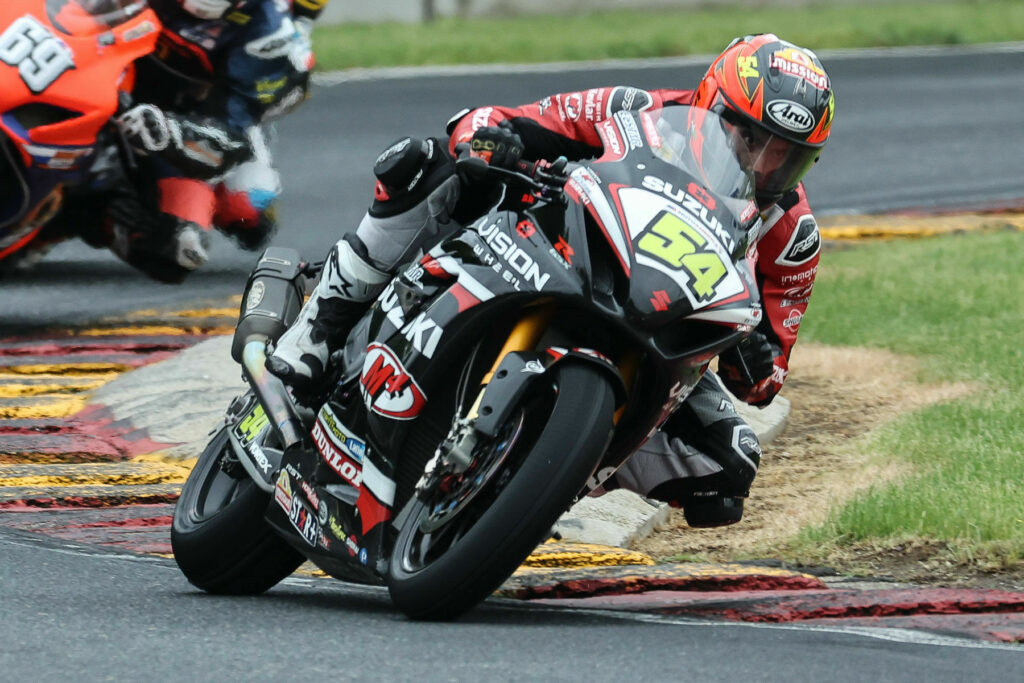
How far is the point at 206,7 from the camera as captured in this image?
8.73m

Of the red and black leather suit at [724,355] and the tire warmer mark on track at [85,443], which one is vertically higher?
the red and black leather suit at [724,355]

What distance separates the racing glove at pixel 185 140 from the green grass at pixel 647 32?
8207mm

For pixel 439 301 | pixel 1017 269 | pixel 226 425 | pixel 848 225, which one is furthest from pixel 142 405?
pixel 848 225

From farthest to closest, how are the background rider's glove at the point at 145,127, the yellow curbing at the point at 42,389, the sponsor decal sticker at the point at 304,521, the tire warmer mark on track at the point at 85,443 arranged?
the background rider's glove at the point at 145,127, the yellow curbing at the point at 42,389, the tire warmer mark on track at the point at 85,443, the sponsor decal sticker at the point at 304,521

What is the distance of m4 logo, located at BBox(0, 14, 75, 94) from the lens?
7.86m

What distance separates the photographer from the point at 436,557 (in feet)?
13.3

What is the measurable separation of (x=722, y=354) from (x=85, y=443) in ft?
9.19

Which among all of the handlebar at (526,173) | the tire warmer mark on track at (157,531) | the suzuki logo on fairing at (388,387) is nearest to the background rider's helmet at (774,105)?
the handlebar at (526,173)

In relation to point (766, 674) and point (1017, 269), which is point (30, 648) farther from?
point (1017, 269)

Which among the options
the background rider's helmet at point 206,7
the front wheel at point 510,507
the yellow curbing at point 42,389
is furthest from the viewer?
the background rider's helmet at point 206,7

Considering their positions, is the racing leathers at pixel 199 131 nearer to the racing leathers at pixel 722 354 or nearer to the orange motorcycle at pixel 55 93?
the orange motorcycle at pixel 55 93

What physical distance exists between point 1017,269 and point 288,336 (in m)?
5.43

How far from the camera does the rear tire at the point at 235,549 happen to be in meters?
4.70

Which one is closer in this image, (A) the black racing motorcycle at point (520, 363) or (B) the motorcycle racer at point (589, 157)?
(A) the black racing motorcycle at point (520, 363)
